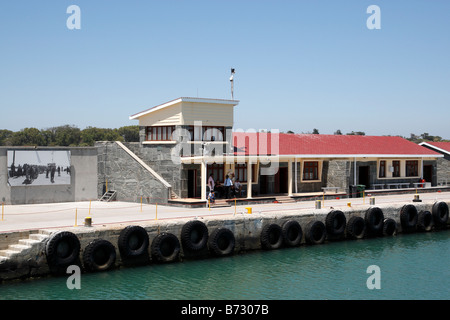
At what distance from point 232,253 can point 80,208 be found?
394 inches

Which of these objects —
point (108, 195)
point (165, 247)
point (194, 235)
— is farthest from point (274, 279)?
point (108, 195)

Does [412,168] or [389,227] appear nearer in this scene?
[389,227]

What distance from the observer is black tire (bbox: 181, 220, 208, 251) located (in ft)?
77.5

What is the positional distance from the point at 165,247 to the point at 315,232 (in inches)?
334

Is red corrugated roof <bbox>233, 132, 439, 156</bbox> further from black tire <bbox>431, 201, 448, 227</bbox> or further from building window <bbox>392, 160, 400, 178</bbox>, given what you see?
black tire <bbox>431, 201, 448, 227</bbox>

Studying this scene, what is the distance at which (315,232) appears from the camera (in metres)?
27.8

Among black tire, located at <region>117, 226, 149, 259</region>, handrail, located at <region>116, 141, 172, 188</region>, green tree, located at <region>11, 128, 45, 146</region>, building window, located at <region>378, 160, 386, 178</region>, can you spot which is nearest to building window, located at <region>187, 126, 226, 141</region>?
handrail, located at <region>116, 141, 172, 188</region>

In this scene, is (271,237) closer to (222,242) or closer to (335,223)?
(222,242)

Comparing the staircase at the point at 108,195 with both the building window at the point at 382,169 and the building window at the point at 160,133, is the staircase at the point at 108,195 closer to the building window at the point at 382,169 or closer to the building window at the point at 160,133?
the building window at the point at 160,133

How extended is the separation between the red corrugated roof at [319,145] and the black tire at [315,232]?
8469mm

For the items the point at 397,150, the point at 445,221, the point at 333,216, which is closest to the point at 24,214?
the point at 333,216

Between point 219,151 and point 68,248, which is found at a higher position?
point 219,151
